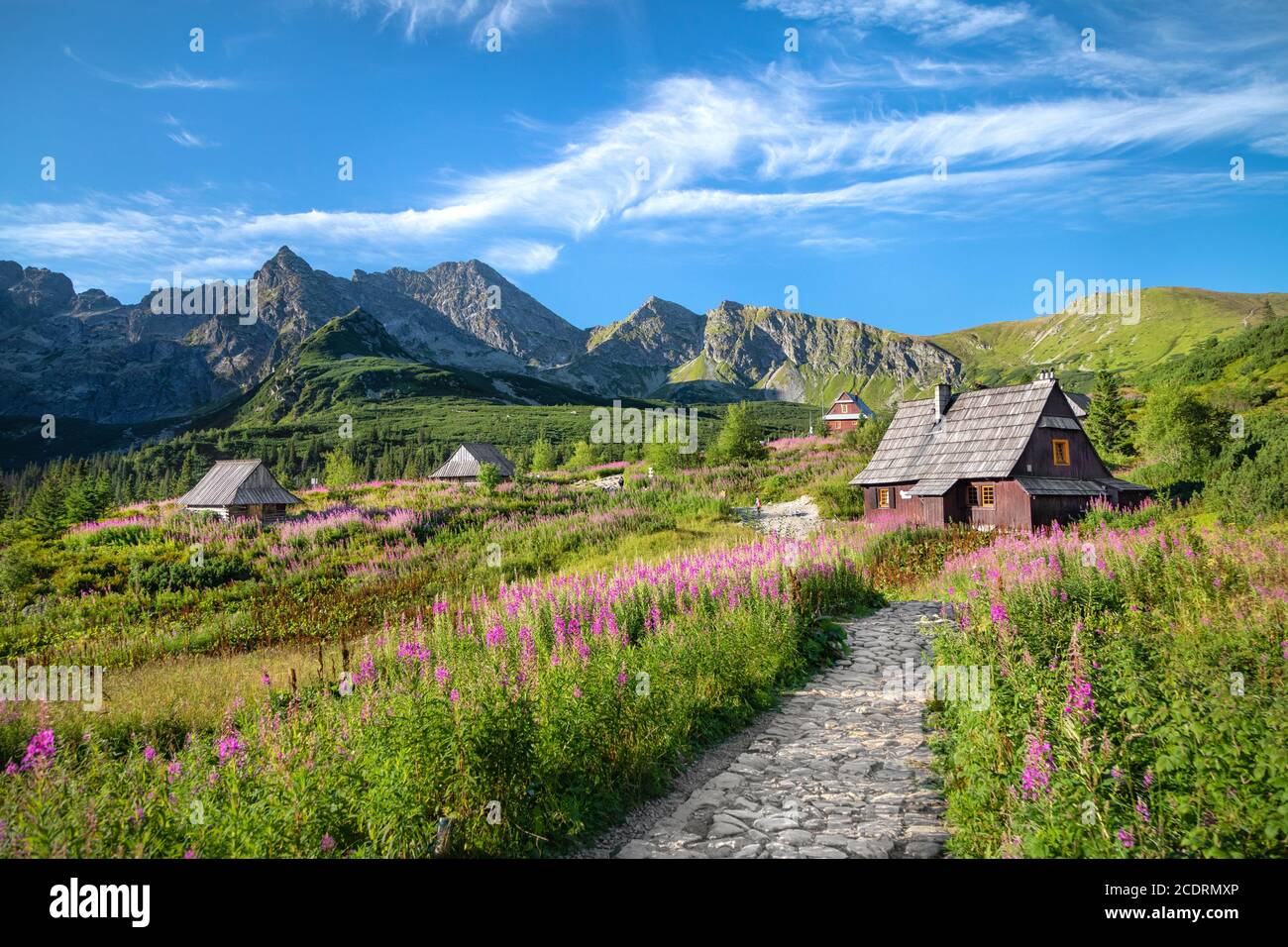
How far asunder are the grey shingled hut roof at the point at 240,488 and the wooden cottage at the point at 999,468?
2608cm

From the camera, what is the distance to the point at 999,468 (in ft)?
84.3

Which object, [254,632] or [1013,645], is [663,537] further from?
[1013,645]

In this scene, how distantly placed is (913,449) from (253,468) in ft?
94.9

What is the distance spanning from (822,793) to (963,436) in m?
25.9

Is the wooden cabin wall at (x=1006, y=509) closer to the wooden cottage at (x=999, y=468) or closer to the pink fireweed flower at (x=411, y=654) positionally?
the wooden cottage at (x=999, y=468)

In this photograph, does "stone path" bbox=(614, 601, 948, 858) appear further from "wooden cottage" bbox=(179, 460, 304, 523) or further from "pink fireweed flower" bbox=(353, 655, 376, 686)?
"wooden cottage" bbox=(179, 460, 304, 523)

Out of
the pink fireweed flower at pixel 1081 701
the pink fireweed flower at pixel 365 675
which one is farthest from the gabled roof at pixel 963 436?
the pink fireweed flower at pixel 365 675

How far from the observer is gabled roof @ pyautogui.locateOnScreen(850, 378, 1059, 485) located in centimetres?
2623

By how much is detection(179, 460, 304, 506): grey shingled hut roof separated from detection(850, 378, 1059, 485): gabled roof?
2571cm

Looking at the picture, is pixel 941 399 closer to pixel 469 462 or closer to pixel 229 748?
pixel 229 748

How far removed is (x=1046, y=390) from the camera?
1043 inches

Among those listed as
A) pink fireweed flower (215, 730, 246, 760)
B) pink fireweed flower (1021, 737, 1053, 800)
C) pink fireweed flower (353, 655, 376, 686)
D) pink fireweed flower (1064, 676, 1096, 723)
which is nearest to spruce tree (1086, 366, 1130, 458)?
pink fireweed flower (1064, 676, 1096, 723)

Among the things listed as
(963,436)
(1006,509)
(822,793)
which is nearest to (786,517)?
(963,436)
